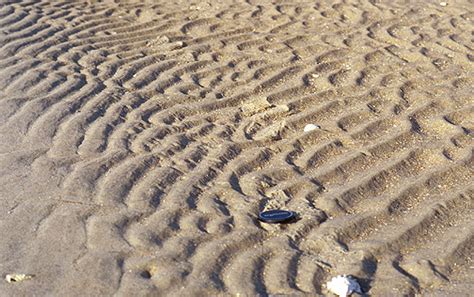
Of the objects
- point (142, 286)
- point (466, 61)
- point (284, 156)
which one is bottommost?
point (466, 61)

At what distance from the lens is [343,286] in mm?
3074

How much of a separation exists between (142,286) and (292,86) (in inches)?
98.0

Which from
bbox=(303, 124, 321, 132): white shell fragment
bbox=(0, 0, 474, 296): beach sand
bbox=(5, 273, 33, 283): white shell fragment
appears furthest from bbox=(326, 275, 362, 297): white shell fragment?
bbox=(303, 124, 321, 132): white shell fragment

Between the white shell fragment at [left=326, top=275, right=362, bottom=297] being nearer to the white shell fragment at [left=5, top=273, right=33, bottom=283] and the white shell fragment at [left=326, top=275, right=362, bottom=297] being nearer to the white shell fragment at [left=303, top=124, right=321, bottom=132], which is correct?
the white shell fragment at [left=5, top=273, right=33, bottom=283]

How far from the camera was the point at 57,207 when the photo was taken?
3693 millimetres

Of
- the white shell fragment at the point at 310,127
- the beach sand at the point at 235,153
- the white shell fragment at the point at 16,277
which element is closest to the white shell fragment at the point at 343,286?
the beach sand at the point at 235,153

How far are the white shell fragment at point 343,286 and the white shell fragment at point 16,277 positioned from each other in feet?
3.85

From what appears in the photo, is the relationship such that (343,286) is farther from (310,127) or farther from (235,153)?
(310,127)

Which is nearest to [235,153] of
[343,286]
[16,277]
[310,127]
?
[310,127]

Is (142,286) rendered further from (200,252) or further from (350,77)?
(350,77)

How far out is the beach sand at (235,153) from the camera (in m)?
3.25

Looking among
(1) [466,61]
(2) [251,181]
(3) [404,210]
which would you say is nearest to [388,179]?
(3) [404,210]

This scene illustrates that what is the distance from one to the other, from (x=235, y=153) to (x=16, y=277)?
1.52 metres

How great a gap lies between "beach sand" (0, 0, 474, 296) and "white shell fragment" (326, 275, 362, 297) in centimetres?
5
